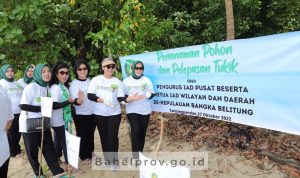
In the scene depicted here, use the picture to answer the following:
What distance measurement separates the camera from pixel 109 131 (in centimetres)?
513

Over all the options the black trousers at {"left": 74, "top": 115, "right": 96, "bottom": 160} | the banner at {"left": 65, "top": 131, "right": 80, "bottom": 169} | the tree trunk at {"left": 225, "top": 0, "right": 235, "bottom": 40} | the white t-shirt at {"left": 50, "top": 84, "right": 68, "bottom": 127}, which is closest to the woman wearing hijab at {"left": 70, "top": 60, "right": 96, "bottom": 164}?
the black trousers at {"left": 74, "top": 115, "right": 96, "bottom": 160}

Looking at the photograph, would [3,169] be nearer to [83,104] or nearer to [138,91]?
[83,104]

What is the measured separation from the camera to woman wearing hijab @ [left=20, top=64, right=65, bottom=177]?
452 centimetres

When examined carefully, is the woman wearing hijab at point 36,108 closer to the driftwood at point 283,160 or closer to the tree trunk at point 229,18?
the driftwood at point 283,160

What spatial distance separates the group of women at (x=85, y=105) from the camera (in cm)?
465

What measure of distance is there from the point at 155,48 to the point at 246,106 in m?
4.76

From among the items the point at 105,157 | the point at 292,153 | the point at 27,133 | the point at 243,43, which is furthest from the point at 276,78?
the point at 27,133

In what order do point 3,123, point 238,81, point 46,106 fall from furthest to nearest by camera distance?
point 46,106, point 238,81, point 3,123

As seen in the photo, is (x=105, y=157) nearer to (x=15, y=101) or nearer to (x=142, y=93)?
(x=142, y=93)

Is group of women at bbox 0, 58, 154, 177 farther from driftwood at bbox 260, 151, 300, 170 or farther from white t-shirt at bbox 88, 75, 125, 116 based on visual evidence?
driftwood at bbox 260, 151, 300, 170

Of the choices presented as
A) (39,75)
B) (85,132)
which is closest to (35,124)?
(39,75)

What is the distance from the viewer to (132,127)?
5.18m

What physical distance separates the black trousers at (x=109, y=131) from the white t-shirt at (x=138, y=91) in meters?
0.27

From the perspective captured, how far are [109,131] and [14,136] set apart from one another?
238 cm
